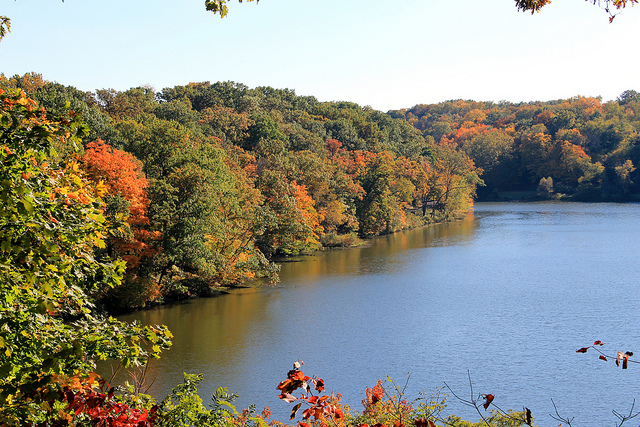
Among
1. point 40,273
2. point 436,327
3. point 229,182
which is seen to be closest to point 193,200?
point 229,182

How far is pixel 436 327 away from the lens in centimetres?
2130

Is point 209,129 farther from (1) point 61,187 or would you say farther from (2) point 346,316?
(1) point 61,187

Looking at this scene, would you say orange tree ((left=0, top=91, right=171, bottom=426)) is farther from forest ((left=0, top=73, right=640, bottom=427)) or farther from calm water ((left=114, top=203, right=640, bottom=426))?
calm water ((left=114, top=203, right=640, bottom=426))

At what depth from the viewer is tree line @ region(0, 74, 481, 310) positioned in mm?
23453

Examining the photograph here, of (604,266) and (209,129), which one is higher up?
(209,129)

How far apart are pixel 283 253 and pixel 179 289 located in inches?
565

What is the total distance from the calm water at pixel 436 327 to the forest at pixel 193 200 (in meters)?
1.31

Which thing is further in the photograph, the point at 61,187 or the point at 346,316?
the point at 346,316

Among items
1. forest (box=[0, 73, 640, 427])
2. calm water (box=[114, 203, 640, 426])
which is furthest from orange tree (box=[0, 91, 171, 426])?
calm water (box=[114, 203, 640, 426])

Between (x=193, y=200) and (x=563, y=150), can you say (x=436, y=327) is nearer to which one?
(x=193, y=200)

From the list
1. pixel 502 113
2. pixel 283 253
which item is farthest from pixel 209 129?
pixel 502 113

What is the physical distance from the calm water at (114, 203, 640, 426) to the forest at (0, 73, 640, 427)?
1.31 meters

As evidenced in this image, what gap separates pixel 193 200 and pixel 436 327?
37.1 feet

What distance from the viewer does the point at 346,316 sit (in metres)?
23.1
